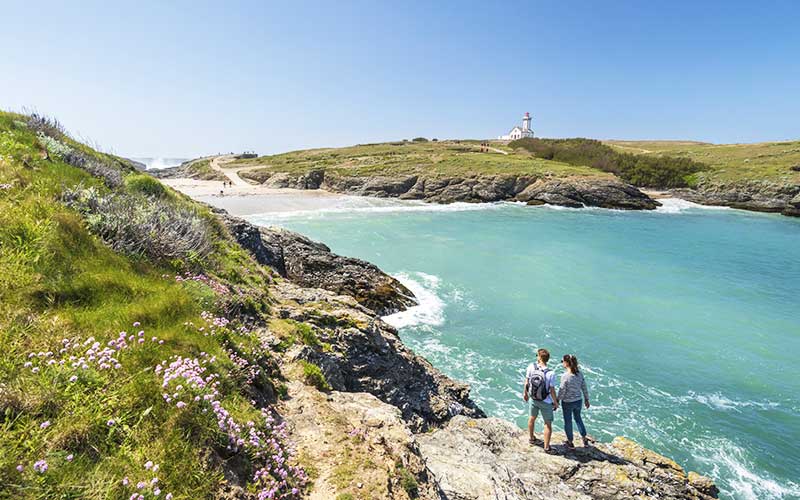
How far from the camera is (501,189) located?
72.7 meters

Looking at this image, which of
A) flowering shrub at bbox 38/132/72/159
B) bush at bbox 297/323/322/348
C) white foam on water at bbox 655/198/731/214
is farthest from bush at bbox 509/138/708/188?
flowering shrub at bbox 38/132/72/159

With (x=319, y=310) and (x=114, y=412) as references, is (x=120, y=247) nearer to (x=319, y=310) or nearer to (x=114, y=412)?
(x=114, y=412)

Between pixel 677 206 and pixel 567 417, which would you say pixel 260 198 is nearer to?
pixel 567 417

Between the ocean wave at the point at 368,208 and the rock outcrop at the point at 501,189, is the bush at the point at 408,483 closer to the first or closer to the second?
the ocean wave at the point at 368,208

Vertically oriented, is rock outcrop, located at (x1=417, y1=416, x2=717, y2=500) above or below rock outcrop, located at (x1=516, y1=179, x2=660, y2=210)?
below

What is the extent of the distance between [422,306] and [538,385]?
40.8 feet

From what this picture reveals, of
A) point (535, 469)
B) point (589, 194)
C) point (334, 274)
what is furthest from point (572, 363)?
point (589, 194)

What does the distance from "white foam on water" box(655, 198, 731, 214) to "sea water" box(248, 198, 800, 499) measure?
2038 centimetres

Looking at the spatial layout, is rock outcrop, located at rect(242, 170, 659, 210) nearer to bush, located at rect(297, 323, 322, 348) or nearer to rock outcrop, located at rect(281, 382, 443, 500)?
bush, located at rect(297, 323, 322, 348)

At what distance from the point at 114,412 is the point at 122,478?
2.30 ft

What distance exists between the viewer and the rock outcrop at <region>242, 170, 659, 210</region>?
67.1 metres

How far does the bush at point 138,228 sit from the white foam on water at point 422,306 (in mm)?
11629

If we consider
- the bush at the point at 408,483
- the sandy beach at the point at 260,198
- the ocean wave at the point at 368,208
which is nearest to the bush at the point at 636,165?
the ocean wave at the point at 368,208

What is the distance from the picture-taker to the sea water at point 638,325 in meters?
11.9
